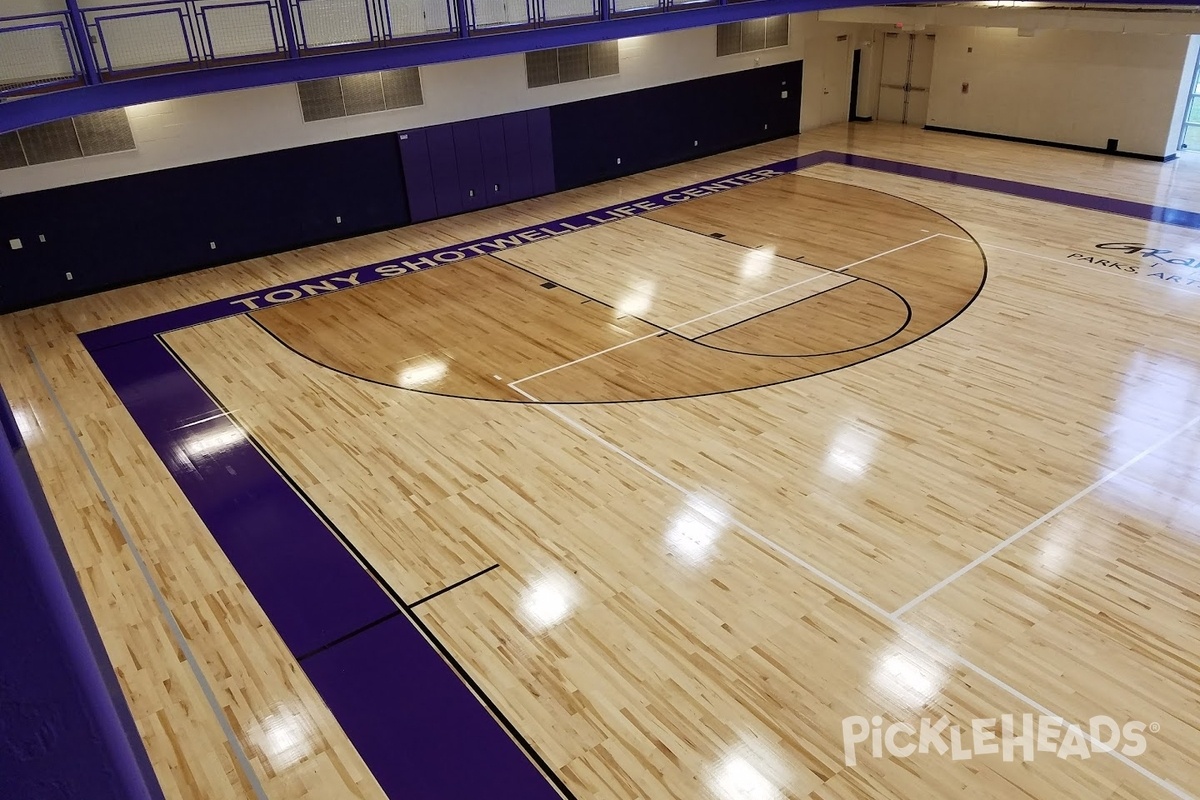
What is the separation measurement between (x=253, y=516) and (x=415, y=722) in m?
3.39

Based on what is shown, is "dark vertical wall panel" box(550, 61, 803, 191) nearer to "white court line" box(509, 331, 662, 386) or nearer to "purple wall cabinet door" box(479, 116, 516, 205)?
"purple wall cabinet door" box(479, 116, 516, 205)

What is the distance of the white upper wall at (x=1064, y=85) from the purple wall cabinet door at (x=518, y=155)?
11.4 m

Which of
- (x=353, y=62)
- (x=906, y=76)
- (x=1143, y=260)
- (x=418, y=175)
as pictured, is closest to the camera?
(x=1143, y=260)

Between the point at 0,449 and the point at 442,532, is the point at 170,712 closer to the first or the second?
the point at 442,532

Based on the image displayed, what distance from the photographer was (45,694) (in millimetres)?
A: 967

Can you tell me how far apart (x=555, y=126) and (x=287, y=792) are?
15768 mm

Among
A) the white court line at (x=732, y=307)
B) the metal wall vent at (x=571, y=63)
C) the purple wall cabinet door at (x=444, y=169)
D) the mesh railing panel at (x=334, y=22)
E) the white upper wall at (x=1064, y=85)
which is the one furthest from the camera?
the white upper wall at (x=1064, y=85)

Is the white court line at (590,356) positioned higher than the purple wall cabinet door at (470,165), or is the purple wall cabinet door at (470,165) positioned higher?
the purple wall cabinet door at (470,165)

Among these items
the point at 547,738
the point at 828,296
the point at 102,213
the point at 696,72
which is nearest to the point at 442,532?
the point at 547,738

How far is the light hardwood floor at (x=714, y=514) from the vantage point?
243 inches

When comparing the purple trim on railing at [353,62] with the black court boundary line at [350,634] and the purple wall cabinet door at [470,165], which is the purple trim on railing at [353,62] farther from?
the black court boundary line at [350,634]

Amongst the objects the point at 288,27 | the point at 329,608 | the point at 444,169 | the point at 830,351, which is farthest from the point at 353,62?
the point at 329,608

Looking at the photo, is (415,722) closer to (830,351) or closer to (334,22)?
(830,351)

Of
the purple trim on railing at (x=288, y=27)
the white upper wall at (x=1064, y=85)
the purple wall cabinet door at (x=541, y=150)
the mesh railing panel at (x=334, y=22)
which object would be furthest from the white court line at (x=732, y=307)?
the white upper wall at (x=1064, y=85)
